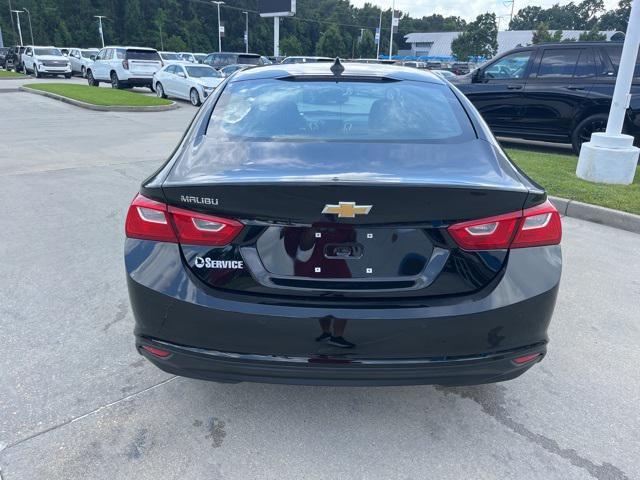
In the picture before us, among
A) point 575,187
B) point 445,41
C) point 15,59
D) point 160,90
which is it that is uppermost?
point 445,41

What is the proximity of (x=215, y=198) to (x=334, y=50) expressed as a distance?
89.7 m

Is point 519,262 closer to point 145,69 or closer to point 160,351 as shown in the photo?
point 160,351

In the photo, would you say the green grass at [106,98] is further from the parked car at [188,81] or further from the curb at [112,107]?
the parked car at [188,81]

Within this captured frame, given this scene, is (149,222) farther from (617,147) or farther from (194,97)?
(194,97)

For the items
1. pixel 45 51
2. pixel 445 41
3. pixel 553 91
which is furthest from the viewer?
pixel 445 41

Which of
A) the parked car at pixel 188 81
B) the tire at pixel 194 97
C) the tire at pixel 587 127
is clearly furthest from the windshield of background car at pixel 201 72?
the tire at pixel 587 127

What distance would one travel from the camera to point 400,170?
83.4 inches

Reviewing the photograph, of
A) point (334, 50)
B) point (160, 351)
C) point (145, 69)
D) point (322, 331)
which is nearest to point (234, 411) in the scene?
point (160, 351)

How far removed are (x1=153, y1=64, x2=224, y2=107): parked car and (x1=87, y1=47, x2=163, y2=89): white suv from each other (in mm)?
2343

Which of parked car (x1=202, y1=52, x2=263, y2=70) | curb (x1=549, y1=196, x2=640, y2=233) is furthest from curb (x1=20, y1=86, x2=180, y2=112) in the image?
curb (x1=549, y1=196, x2=640, y2=233)

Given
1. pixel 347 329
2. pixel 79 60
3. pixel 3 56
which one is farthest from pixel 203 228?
pixel 3 56

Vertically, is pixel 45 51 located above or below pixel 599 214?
above

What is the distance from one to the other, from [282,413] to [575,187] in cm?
556

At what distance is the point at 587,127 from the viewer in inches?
347
